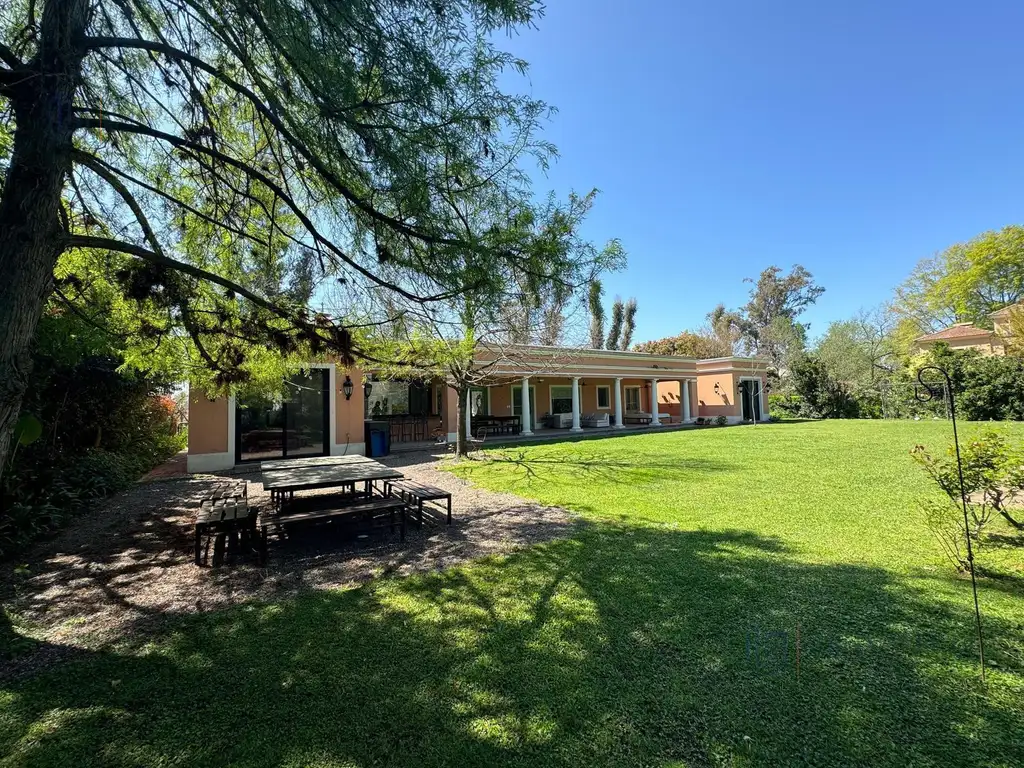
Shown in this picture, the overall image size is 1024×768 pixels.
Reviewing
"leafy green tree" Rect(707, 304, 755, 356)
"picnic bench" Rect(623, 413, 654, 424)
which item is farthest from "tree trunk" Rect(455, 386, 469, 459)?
"leafy green tree" Rect(707, 304, 755, 356)

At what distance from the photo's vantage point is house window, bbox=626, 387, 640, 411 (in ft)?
84.7

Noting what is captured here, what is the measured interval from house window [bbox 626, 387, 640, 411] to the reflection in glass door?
Result: 18392mm

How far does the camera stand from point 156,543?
17.6ft

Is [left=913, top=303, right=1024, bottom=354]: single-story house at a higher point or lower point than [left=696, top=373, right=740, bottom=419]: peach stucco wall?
higher

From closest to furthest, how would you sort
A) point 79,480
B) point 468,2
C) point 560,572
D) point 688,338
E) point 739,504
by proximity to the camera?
point 468,2 < point 560,572 < point 739,504 < point 79,480 < point 688,338

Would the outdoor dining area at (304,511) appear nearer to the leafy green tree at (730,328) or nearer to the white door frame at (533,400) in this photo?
the white door frame at (533,400)

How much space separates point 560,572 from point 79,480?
8950 millimetres

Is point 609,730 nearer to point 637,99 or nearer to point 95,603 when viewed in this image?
point 95,603

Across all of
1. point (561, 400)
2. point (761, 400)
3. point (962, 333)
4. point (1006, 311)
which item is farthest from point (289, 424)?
point (962, 333)

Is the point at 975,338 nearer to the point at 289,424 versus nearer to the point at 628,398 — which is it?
the point at 628,398

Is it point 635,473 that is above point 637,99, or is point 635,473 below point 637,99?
below

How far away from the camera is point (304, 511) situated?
6344mm

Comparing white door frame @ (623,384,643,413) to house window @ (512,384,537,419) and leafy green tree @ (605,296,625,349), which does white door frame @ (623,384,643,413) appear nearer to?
house window @ (512,384,537,419)

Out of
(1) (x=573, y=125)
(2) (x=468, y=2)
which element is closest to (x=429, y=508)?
(1) (x=573, y=125)
